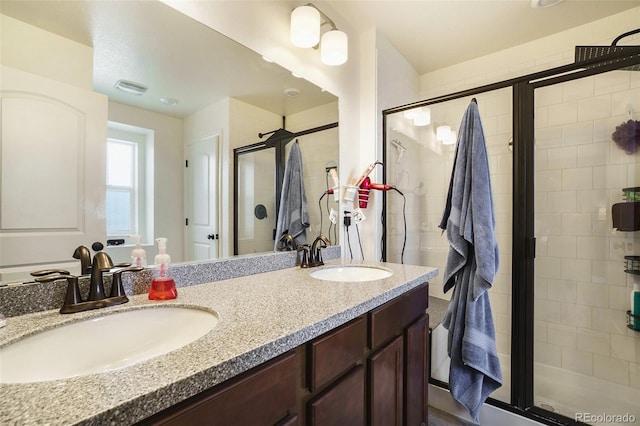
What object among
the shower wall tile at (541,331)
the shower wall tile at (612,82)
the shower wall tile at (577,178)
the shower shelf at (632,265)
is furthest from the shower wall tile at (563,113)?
the shower wall tile at (541,331)

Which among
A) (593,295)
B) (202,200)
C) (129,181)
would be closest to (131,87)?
(129,181)

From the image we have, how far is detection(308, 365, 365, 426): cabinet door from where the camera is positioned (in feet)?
2.48

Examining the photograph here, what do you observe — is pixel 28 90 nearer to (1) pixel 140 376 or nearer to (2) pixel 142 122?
(2) pixel 142 122

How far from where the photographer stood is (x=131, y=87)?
980 mm

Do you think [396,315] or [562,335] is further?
[562,335]

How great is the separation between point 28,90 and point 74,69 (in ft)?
0.44

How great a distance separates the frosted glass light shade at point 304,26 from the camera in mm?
1459

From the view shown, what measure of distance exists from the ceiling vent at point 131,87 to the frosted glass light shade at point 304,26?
2.67 ft

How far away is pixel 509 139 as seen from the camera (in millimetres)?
2238

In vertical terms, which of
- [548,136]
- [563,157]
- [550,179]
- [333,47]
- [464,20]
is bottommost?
[550,179]

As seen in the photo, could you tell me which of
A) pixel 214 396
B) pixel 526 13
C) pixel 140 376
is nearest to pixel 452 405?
pixel 214 396

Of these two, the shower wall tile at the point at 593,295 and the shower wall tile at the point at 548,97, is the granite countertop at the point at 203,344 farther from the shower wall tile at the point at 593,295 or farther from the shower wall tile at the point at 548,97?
the shower wall tile at the point at 548,97

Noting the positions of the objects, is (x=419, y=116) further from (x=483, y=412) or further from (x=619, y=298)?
(x=483, y=412)

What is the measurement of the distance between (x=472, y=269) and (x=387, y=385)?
0.72m
